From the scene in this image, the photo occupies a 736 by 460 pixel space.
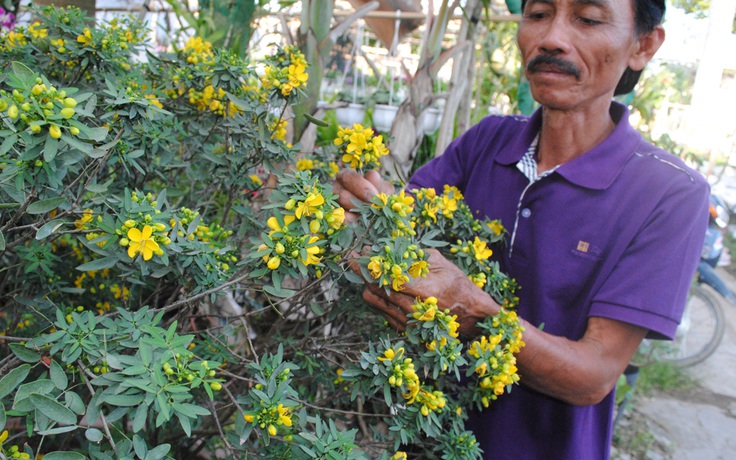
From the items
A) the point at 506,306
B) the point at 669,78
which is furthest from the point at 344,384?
the point at 669,78

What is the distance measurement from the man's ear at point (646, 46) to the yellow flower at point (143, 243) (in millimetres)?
1291

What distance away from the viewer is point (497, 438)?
5.00 feet

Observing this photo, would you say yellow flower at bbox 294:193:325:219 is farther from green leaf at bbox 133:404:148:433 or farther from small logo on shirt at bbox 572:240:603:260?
small logo on shirt at bbox 572:240:603:260

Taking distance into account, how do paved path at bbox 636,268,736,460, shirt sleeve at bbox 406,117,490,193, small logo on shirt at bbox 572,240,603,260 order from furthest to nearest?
1. paved path at bbox 636,268,736,460
2. shirt sleeve at bbox 406,117,490,193
3. small logo on shirt at bbox 572,240,603,260

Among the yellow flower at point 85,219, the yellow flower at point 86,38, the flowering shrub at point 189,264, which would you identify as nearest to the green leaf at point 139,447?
the flowering shrub at point 189,264

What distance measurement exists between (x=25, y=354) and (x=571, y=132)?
1.35 m

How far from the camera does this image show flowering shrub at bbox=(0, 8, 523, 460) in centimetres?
78

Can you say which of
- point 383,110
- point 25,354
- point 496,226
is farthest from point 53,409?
point 383,110

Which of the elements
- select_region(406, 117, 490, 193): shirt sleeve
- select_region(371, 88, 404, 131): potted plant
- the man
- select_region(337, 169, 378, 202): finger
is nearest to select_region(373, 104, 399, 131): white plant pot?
select_region(371, 88, 404, 131): potted plant

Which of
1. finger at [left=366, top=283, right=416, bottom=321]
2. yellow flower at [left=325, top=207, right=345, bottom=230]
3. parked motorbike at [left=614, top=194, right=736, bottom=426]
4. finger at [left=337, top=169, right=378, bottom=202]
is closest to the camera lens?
yellow flower at [left=325, top=207, right=345, bottom=230]

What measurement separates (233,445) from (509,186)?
1.03m

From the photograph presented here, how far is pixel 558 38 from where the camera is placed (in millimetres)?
1458

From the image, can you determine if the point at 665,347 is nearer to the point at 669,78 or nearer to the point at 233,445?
the point at 233,445

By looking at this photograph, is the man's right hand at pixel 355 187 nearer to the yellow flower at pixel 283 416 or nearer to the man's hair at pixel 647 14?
the yellow flower at pixel 283 416
